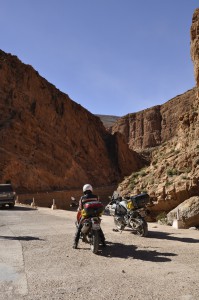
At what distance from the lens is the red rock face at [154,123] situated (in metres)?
108

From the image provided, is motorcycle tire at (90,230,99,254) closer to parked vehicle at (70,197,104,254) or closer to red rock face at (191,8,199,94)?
parked vehicle at (70,197,104,254)

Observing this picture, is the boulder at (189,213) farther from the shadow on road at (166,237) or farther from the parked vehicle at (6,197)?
the parked vehicle at (6,197)

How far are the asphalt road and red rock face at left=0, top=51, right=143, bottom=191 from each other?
36.5 m

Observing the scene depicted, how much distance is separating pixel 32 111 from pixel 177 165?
3668 cm

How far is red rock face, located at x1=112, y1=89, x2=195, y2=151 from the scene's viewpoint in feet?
353

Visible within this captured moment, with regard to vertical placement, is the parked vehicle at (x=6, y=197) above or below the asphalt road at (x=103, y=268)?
above

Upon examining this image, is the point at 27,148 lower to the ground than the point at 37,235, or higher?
higher

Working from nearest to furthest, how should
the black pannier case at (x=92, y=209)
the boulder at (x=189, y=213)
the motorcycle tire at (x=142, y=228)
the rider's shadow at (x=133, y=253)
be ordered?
the rider's shadow at (x=133, y=253), the black pannier case at (x=92, y=209), the motorcycle tire at (x=142, y=228), the boulder at (x=189, y=213)

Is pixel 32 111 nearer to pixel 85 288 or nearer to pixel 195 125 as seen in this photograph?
pixel 195 125

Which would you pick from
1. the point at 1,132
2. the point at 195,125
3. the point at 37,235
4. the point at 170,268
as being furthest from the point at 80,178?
the point at 170,268

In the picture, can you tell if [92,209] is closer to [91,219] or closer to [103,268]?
[91,219]

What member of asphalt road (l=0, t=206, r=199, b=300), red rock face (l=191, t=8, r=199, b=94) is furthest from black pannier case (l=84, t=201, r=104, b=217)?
red rock face (l=191, t=8, r=199, b=94)

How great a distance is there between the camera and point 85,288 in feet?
15.8

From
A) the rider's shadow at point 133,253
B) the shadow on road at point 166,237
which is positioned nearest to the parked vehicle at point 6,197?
the shadow on road at point 166,237
